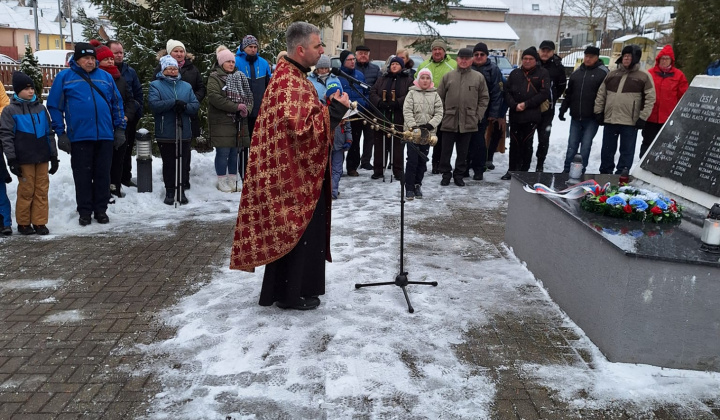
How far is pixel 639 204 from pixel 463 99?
16.8ft

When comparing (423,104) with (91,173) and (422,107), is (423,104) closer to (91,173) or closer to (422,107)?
(422,107)

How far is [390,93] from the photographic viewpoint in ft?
32.9

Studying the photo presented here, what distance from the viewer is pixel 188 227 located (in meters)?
7.49

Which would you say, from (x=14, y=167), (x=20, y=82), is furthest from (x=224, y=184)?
(x=20, y=82)

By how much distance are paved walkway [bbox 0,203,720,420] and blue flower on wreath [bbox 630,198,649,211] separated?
1.07 meters

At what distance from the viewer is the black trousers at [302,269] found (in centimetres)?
480

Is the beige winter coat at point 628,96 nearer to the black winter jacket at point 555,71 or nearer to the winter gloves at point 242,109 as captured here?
the black winter jacket at point 555,71

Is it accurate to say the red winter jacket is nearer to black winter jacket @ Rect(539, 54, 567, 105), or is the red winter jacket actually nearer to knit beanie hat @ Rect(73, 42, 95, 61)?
black winter jacket @ Rect(539, 54, 567, 105)

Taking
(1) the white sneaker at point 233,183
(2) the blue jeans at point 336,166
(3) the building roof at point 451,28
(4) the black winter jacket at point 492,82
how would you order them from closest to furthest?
(2) the blue jeans at point 336,166 < (1) the white sneaker at point 233,183 < (4) the black winter jacket at point 492,82 < (3) the building roof at point 451,28

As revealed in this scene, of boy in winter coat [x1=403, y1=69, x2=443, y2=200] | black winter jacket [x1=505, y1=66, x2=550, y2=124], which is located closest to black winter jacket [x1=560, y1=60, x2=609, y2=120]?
Answer: black winter jacket [x1=505, y1=66, x2=550, y2=124]

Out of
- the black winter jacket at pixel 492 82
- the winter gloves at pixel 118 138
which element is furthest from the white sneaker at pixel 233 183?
the black winter jacket at pixel 492 82

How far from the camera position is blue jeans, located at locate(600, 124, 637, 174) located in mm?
9719

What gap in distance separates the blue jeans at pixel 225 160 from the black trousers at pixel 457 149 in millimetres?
3382

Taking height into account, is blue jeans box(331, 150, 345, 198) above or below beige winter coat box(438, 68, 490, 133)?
below
